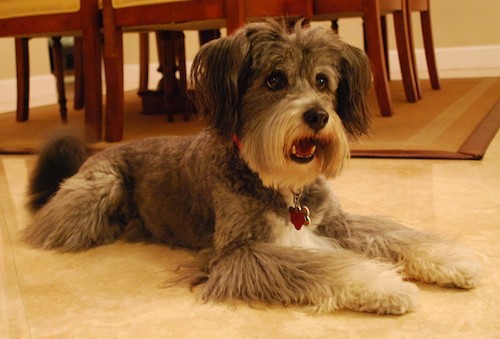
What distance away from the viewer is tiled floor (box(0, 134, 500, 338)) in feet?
4.33

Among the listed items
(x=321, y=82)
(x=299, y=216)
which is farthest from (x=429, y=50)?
(x=299, y=216)

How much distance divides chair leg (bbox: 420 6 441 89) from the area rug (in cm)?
12

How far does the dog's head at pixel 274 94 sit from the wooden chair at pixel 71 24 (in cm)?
194

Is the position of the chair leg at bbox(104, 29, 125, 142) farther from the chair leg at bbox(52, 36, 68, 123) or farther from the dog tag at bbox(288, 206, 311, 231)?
the dog tag at bbox(288, 206, 311, 231)

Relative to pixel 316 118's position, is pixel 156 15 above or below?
above

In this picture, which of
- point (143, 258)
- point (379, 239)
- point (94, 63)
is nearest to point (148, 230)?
point (143, 258)

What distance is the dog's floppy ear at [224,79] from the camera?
5.16 ft

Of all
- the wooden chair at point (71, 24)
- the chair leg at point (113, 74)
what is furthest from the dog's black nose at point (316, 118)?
the chair leg at point (113, 74)

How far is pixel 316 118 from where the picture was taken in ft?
4.77

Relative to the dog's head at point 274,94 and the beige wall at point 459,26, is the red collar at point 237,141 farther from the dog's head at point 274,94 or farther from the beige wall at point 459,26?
the beige wall at point 459,26

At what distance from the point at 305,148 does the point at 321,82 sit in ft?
0.64

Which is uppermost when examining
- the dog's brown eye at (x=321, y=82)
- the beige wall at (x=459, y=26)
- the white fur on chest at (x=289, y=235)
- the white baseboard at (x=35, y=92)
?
the beige wall at (x=459, y=26)

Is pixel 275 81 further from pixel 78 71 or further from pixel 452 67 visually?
pixel 452 67

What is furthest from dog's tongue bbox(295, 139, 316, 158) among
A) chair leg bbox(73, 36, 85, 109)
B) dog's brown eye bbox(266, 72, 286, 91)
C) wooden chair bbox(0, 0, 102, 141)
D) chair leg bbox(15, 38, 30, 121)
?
chair leg bbox(73, 36, 85, 109)
